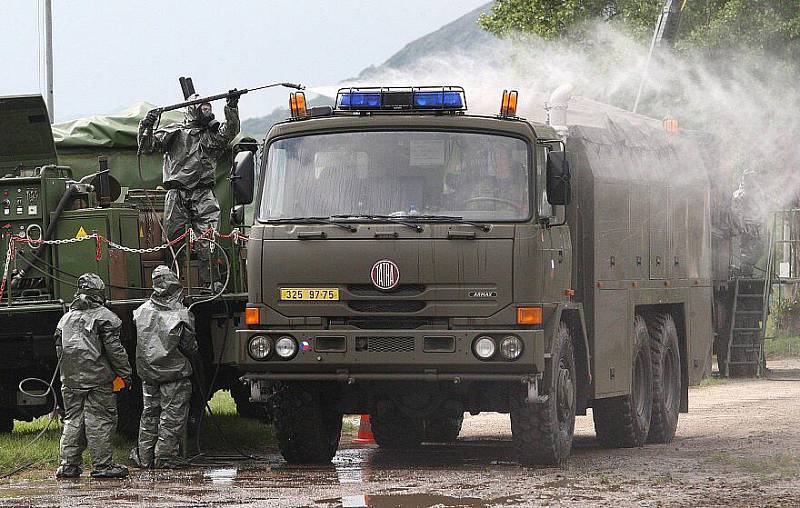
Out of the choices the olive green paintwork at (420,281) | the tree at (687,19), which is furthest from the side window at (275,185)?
the tree at (687,19)

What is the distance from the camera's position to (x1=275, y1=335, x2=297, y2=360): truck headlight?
525 inches

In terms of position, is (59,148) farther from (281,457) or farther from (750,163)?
(750,163)

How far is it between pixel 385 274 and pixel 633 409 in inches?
177

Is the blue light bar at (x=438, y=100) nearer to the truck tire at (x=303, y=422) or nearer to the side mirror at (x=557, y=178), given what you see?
the side mirror at (x=557, y=178)

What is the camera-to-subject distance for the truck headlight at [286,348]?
1334 cm

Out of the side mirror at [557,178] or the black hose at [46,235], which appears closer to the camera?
the side mirror at [557,178]

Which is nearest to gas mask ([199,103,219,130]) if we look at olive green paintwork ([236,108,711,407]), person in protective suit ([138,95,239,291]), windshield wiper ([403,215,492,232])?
person in protective suit ([138,95,239,291])

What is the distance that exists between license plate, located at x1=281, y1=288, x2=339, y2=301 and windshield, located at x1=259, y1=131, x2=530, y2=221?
597 mm

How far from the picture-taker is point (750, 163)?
32.4 meters

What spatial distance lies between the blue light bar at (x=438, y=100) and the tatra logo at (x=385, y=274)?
1436 mm

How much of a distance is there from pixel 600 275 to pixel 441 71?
2.80 meters

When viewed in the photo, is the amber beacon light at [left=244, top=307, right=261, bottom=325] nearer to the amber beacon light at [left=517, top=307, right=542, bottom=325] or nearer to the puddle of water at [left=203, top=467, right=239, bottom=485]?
the puddle of water at [left=203, top=467, right=239, bottom=485]

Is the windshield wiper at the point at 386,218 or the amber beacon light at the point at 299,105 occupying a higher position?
the amber beacon light at the point at 299,105

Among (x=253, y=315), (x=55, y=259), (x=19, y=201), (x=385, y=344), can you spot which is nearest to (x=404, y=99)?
(x=385, y=344)
